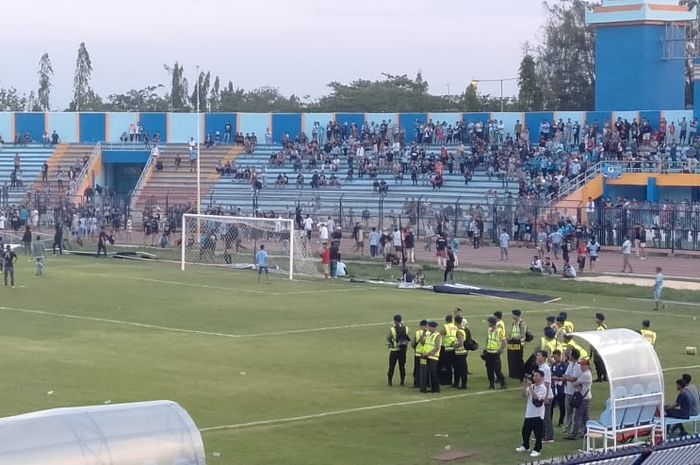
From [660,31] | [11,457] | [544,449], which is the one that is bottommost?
[544,449]

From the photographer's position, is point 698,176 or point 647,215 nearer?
point 647,215

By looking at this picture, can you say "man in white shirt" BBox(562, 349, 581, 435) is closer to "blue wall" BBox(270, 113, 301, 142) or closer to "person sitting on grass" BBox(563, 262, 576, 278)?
"person sitting on grass" BBox(563, 262, 576, 278)

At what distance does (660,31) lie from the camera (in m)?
80.7

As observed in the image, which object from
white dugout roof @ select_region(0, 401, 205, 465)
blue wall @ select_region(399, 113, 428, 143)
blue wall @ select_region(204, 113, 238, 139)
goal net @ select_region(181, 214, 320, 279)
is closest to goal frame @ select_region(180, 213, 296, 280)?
goal net @ select_region(181, 214, 320, 279)

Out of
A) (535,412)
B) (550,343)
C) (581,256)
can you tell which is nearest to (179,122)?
(581,256)

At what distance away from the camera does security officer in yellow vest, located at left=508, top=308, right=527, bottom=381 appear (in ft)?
95.7

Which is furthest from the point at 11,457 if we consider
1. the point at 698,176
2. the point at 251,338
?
the point at 698,176

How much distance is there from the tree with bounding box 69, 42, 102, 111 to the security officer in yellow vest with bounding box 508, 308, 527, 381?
12032cm

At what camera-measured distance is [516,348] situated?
29359 millimetres

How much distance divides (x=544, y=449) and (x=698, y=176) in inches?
1835

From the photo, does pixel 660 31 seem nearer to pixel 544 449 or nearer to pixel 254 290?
pixel 254 290

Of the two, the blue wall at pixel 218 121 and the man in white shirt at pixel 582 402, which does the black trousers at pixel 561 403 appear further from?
the blue wall at pixel 218 121

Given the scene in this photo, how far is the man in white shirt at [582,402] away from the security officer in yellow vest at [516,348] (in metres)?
5.10

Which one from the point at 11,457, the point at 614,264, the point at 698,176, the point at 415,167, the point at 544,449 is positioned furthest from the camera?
the point at 415,167
